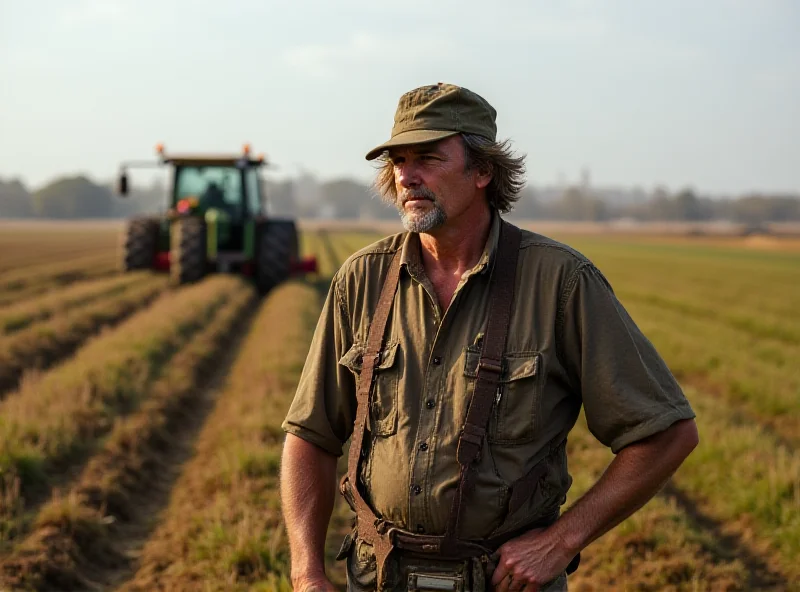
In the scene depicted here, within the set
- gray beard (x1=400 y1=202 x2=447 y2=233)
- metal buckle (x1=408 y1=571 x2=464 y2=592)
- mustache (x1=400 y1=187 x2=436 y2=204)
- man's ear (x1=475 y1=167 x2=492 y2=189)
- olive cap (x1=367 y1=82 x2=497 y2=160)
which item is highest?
olive cap (x1=367 y1=82 x2=497 y2=160)

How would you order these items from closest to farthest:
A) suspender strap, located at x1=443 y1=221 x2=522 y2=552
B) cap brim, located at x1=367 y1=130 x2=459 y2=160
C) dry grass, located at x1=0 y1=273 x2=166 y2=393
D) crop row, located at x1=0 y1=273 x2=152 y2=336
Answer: suspender strap, located at x1=443 y1=221 x2=522 y2=552
cap brim, located at x1=367 y1=130 x2=459 y2=160
dry grass, located at x1=0 y1=273 x2=166 y2=393
crop row, located at x1=0 y1=273 x2=152 y2=336

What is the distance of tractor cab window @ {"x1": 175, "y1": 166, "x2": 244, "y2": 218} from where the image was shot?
701 inches

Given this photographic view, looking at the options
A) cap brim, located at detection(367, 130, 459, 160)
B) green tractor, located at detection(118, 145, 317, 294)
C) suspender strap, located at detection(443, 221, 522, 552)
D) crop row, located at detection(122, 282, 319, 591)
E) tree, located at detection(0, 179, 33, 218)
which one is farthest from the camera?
tree, located at detection(0, 179, 33, 218)

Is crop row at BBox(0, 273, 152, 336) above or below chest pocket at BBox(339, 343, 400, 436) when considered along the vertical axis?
below

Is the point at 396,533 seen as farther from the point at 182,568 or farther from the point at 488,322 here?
the point at 182,568

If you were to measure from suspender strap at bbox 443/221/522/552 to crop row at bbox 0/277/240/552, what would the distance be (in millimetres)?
3680

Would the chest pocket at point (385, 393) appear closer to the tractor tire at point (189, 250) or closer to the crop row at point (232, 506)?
the crop row at point (232, 506)

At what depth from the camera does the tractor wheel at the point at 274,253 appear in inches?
686

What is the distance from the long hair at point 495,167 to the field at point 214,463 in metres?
2.34

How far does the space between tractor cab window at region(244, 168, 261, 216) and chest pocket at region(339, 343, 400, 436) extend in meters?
15.6

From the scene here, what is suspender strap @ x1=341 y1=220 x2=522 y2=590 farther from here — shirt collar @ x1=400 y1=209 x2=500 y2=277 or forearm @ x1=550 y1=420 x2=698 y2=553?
forearm @ x1=550 y1=420 x2=698 y2=553

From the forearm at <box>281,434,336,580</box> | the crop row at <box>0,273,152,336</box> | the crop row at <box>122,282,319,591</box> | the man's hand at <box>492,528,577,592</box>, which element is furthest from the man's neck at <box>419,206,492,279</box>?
the crop row at <box>0,273,152,336</box>

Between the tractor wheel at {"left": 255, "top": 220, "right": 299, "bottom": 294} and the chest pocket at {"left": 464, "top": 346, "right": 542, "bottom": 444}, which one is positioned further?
the tractor wheel at {"left": 255, "top": 220, "right": 299, "bottom": 294}

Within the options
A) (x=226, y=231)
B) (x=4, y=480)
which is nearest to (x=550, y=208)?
(x=226, y=231)
